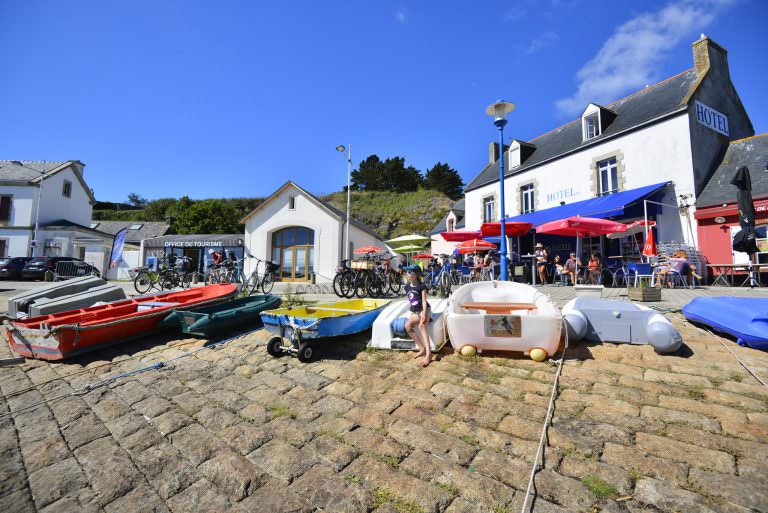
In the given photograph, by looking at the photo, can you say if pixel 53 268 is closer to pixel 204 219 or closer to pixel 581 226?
pixel 204 219

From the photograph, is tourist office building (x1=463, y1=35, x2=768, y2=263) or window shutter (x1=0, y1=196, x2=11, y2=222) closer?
tourist office building (x1=463, y1=35, x2=768, y2=263)

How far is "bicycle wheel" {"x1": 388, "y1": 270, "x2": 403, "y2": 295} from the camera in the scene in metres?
11.2

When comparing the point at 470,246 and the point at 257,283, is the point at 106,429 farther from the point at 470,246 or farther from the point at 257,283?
the point at 470,246

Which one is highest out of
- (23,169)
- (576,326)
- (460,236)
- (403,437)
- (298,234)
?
(23,169)

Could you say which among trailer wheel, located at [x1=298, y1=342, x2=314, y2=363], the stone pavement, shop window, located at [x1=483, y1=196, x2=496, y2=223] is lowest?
the stone pavement

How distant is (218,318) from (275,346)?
155 cm

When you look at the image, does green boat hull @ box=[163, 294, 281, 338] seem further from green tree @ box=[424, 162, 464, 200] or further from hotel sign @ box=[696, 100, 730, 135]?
green tree @ box=[424, 162, 464, 200]

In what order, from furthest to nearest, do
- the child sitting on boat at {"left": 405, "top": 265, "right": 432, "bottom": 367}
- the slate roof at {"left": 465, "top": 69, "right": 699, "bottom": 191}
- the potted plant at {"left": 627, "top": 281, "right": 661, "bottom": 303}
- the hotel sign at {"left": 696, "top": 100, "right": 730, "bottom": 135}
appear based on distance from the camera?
the slate roof at {"left": 465, "top": 69, "right": 699, "bottom": 191}, the hotel sign at {"left": 696, "top": 100, "right": 730, "bottom": 135}, the potted plant at {"left": 627, "top": 281, "right": 661, "bottom": 303}, the child sitting on boat at {"left": 405, "top": 265, "right": 432, "bottom": 367}

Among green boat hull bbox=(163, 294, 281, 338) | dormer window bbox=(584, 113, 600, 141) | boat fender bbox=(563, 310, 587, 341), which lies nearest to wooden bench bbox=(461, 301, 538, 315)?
boat fender bbox=(563, 310, 587, 341)

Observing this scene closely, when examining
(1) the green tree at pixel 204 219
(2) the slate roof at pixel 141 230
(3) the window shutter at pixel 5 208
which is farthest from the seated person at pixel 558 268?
(3) the window shutter at pixel 5 208

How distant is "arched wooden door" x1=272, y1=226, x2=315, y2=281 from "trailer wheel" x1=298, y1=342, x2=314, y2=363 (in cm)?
1656

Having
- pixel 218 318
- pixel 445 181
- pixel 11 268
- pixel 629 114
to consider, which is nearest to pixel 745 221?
pixel 629 114

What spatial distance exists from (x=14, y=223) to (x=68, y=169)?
5785 millimetres

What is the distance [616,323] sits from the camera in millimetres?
4703
